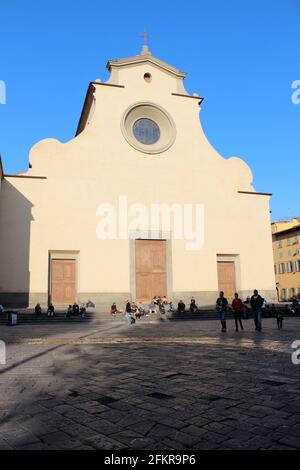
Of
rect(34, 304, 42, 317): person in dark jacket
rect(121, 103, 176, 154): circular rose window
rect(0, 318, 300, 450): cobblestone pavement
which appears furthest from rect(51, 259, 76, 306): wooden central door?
rect(0, 318, 300, 450): cobblestone pavement

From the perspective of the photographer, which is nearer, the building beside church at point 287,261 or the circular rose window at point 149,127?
the circular rose window at point 149,127

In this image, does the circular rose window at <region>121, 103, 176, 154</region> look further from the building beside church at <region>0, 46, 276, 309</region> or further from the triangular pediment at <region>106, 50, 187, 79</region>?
the triangular pediment at <region>106, 50, 187, 79</region>

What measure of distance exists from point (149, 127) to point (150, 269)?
32.7 feet

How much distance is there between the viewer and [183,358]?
26.4 ft

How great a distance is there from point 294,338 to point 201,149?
18924 millimetres

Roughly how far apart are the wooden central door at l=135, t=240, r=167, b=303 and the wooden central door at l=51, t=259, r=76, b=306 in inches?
159

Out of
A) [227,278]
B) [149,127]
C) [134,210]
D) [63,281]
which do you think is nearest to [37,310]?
[63,281]

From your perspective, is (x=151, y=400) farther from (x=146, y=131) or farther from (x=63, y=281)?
(x=146, y=131)

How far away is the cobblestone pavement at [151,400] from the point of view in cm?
359

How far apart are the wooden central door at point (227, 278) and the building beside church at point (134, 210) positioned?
68 millimetres

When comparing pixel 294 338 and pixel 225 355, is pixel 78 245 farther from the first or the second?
pixel 225 355

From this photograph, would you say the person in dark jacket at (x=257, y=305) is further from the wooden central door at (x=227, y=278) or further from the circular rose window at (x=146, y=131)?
the circular rose window at (x=146, y=131)

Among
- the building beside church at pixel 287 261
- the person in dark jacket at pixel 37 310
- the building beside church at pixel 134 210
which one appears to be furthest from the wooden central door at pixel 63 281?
the building beside church at pixel 287 261

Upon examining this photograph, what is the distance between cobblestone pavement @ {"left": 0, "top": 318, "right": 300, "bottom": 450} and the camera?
3.59 meters
